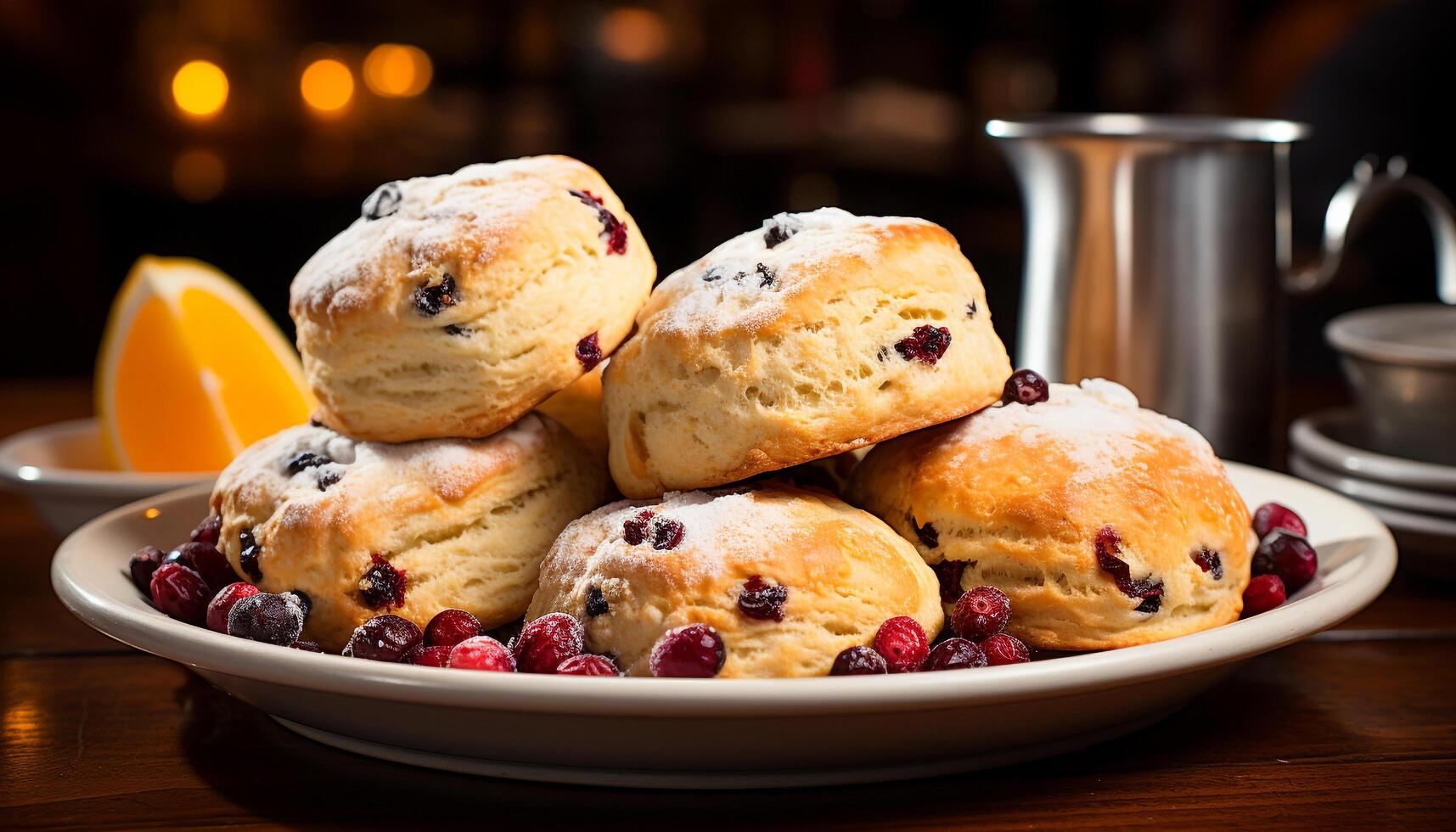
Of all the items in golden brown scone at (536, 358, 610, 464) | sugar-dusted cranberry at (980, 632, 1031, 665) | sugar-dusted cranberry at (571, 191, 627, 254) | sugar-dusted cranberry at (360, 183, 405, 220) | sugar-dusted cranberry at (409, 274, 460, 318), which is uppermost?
sugar-dusted cranberry at (360, 183, 405, 220)

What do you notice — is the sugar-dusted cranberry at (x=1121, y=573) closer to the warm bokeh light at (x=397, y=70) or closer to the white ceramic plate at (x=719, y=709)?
the white ceramic plate at (x=719, y=709)

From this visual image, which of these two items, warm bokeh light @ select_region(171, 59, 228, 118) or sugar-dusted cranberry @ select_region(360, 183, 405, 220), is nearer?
sugar-dusted cranberry @ select_region(360, 183, 405, 220)

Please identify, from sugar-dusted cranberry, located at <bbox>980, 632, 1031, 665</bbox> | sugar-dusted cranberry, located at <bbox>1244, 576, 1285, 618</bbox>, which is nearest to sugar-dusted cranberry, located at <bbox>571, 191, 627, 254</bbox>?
sugar-dusted cranberry, located at <bbox>980, 632, 1031, 665</bbox>

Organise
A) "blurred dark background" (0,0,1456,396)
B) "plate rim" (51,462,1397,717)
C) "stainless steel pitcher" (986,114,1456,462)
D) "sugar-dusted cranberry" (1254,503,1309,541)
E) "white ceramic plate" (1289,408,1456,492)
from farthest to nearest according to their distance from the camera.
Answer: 1. "blurred dark background" (0,0,1456,396)
2. "stainless steel pitcher" (986,114,1456,462)
3. "white ceramic plate" (1289,408,1456,492)
4. "sugar-dusted cranberry" (1254,503,1309,541)
5. "plate rim" (51,462,1397,717)

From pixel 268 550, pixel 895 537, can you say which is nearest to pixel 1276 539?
pixel 895 537

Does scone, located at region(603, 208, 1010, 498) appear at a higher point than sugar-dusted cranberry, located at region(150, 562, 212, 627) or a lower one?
higher

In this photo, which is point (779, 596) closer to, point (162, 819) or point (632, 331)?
point (632, 331)

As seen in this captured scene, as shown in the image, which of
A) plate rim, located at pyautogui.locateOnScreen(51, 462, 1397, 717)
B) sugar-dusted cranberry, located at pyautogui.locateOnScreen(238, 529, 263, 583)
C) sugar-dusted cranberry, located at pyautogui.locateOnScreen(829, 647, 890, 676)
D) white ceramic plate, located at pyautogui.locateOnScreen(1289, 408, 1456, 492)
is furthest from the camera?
white ceramic plate, located at pyautogui.locateOnScreen(1289, 408, 1456, 492)

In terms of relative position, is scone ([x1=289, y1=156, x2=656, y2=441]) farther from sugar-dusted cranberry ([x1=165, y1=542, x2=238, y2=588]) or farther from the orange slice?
the orange slice
